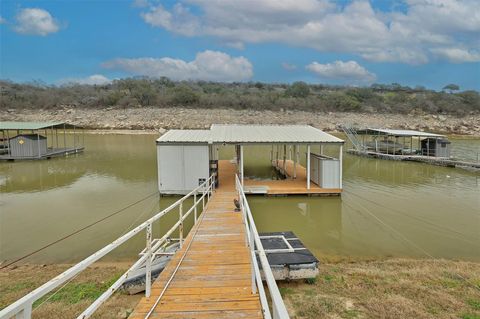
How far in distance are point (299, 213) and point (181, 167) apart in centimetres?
509

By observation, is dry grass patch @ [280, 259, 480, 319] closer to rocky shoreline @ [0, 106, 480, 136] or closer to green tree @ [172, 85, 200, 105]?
rocky shoreline @ [0, 106, 480, 136]

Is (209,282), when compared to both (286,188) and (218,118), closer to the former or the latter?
(286,188)

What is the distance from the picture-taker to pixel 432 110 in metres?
62.1

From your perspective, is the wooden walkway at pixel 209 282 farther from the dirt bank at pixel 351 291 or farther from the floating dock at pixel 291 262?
the dirt bank at pixel 351 291

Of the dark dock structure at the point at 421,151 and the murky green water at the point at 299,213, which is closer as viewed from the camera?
the murky green water at the point at 299,213

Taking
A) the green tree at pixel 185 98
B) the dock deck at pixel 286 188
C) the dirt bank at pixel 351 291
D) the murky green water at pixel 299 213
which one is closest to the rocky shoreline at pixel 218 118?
the green tree at pixel 185 98

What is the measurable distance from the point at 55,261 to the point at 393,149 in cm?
2620

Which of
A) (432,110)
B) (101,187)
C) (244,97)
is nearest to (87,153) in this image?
(101,187)

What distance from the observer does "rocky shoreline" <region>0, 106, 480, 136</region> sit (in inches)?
1969

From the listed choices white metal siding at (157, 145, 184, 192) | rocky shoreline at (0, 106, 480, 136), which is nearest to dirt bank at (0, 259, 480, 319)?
white metal siding at (157, 145, 184, 192)

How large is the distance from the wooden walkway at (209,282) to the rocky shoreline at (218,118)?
43662 mm

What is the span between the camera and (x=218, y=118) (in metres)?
53.0

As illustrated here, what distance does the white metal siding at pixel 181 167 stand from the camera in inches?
521

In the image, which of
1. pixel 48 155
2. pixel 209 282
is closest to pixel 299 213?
pixel 209 282
